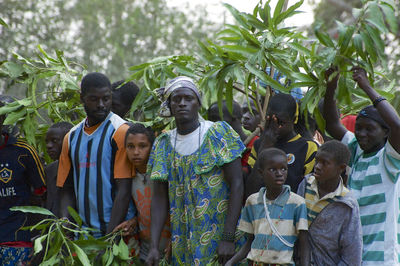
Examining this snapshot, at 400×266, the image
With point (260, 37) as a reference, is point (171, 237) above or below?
below

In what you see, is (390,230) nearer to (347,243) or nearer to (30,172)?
(347,243)

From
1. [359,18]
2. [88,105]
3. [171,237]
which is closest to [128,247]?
[171,237]

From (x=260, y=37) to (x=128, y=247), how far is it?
6.30ft

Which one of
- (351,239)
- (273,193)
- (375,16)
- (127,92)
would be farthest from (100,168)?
(375,16)

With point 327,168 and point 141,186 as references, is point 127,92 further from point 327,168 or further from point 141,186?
point 327,168

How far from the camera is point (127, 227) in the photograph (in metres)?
4.33

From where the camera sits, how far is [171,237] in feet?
14.0

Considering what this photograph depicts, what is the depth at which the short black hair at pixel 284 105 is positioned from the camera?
4.17m

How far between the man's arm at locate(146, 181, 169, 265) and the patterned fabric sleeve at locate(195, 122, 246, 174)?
0.38 m

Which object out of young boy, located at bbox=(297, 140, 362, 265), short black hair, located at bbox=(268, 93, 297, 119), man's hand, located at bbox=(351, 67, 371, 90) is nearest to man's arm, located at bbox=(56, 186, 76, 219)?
short black hair, located at bbox=(268, 93, 297, 119)

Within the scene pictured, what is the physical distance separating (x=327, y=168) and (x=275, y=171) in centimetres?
34

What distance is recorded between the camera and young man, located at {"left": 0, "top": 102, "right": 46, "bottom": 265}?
489cm

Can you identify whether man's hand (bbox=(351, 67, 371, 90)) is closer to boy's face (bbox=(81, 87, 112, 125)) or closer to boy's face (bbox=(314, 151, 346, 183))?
boy's face (bbox=(314, 151, 346, 183))

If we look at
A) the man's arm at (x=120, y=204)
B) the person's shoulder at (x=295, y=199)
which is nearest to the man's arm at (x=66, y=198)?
the man's arm at (x=120, y=204)
